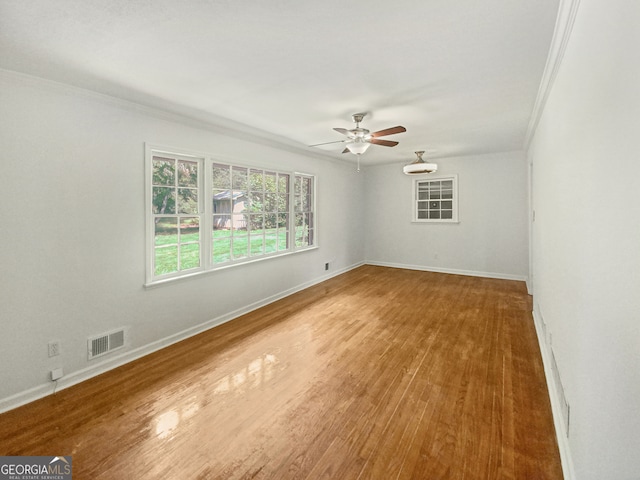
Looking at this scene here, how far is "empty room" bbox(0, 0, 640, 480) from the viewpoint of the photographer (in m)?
1.46

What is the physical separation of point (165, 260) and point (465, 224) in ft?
19.4

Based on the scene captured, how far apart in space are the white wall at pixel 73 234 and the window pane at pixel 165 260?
195 millimetres

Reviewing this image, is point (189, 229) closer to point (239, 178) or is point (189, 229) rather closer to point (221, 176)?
point (221, 176)

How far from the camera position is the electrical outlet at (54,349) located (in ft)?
8.34

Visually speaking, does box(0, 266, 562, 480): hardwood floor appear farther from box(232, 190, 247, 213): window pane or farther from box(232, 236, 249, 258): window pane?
box(232, 190, 247, 213): window pane

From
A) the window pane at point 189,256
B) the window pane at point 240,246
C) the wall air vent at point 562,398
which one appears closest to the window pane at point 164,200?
the window pane at point 189,256

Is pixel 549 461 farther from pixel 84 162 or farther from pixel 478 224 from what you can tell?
pixel 478 224

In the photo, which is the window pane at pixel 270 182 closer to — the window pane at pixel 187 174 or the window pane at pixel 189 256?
the window pane at pixel 187 174

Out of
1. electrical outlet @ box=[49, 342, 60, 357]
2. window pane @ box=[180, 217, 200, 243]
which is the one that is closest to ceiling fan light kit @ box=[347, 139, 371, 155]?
window pane @ box=[180, 217, 200, 243]

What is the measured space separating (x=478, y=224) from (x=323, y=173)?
3.50m

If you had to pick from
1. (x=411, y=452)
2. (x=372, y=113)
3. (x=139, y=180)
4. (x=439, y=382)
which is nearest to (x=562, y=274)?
(x=439, y=382)

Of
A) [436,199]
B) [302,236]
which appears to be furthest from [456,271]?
[302,236]

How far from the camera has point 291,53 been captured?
84.7 inches

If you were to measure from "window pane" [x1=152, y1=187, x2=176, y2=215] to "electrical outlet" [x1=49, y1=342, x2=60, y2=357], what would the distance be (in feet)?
4.87
